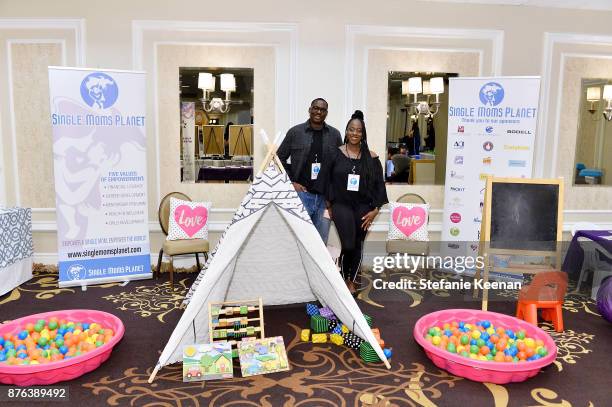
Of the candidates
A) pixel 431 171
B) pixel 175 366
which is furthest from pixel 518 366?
pixel 431 171

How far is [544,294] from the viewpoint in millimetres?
3865

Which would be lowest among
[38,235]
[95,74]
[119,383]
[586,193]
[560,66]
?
[119,383]

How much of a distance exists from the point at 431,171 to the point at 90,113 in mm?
3674

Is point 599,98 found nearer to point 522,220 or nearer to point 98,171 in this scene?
point 522,220

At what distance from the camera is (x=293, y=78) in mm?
5305

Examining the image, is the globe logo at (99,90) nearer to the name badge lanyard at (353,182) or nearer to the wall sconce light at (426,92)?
the name badge lanyard at (353,182)

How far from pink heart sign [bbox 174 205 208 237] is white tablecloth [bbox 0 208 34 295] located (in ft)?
5.01

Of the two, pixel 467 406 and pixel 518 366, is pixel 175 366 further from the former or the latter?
pixel 518 366

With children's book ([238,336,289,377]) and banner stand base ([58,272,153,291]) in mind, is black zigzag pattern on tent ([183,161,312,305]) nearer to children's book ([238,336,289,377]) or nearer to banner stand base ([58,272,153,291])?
children's book ([238,336,289,377])

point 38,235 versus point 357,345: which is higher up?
point 38,235

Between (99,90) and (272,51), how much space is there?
184cm

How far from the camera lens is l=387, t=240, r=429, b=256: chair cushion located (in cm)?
496

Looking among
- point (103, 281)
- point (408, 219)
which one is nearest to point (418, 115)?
point (408, 219)

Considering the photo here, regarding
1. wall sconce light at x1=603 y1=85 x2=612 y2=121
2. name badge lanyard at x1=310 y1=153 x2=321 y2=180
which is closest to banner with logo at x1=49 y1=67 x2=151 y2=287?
name badge lanyard at x1=310 y1=153 x2=321 y2=180
